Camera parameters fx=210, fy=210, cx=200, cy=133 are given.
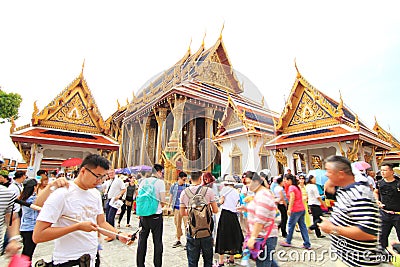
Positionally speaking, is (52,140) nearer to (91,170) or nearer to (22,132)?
(22,132)

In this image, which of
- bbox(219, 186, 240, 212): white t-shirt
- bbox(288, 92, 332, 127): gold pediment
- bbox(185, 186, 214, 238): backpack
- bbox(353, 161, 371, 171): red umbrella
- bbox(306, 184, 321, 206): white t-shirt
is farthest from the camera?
bbox(288, 92, 332, 127): gold pediment

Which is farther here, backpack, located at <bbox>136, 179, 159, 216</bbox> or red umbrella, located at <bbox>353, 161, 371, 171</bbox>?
red umbrella, located at <bbox>353, 161, 371, 171</bbox>

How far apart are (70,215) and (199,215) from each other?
144 centimetres

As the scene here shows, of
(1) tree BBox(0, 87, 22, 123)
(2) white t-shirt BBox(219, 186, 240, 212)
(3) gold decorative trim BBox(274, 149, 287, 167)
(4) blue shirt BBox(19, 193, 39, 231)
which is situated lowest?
(4) blue shirt BBox(19, 193, 39, 231)

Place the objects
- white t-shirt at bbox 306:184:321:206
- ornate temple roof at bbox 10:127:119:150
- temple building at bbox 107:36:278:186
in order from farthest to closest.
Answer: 1. ornate temple roof at bbox 10:127:119:150
2. temple building at bbox 107:36:278:186
3. white t-shirt at bbox 306:184:321:206

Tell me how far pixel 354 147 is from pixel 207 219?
7.53m

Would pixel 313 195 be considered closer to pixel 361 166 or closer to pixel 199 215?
pixel 361 166

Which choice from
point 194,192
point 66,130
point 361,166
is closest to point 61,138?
point 66,130

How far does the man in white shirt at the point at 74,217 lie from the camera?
147 cm

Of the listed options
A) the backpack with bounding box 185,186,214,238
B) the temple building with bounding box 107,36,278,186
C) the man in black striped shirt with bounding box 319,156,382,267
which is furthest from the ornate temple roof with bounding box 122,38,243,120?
the man in black striped shirt with bounding box 319,156,382,267

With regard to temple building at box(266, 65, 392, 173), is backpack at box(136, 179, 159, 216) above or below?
below

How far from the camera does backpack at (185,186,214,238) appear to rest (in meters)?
2.57

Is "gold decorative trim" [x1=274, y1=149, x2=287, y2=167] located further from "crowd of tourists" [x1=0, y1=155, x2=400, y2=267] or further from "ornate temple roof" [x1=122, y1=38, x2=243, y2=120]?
"crowd of tourists" [x1=0, y1=155, x2=400, y2=267]

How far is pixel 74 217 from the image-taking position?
5.35 feet
